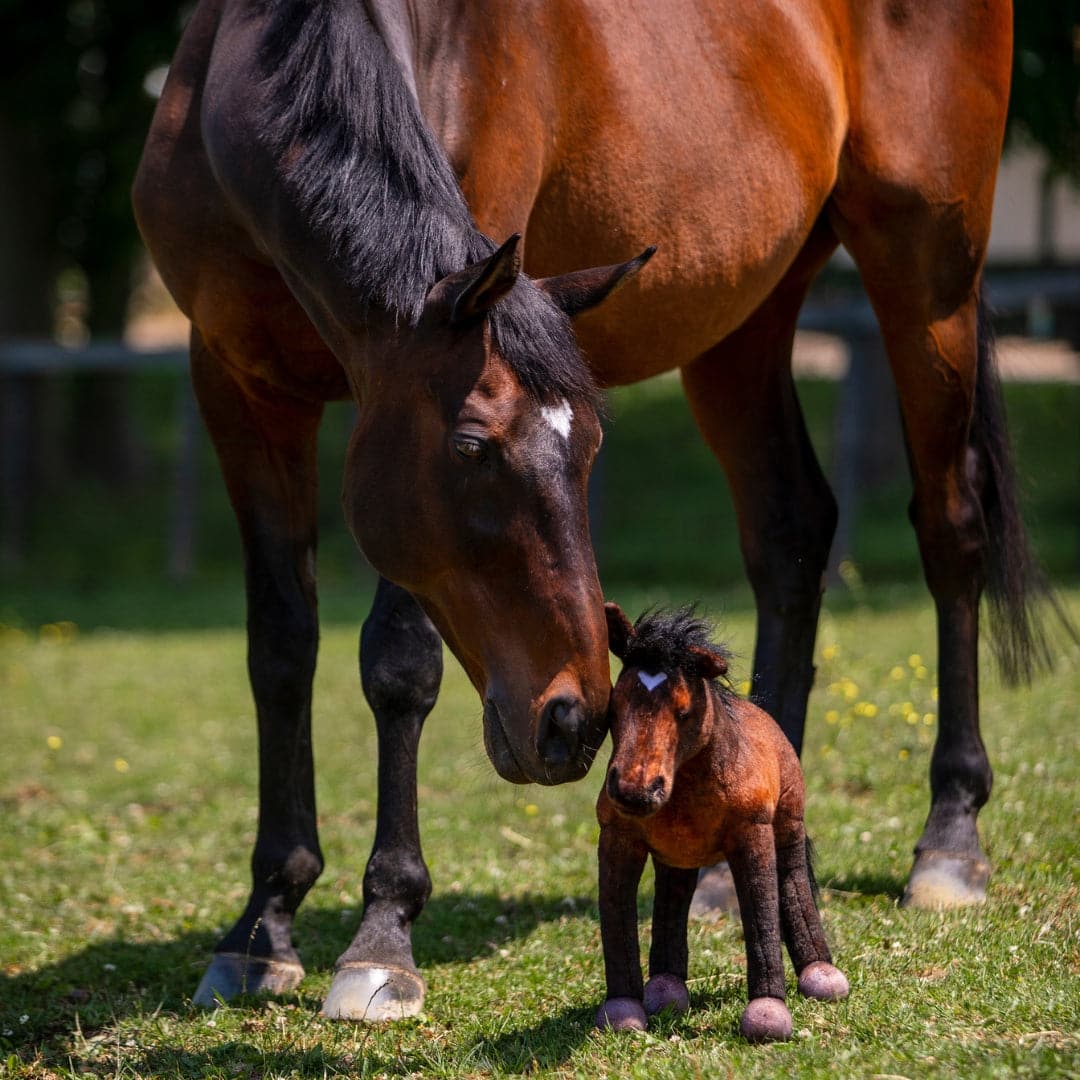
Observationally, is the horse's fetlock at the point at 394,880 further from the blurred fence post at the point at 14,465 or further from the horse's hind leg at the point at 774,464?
the blurred fence post at the point at 14,465

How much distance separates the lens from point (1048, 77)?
1127 cm

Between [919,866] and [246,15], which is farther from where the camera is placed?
[919,866]

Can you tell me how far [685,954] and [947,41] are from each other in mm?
2861

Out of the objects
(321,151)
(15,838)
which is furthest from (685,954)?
(15,838)

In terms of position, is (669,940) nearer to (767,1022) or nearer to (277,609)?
(767,1022)

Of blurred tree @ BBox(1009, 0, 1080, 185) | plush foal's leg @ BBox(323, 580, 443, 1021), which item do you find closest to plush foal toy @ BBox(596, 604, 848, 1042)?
plush foal's leg @ BBox(323, 580, 443, 1021)

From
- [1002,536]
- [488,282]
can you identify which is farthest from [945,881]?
[488,282]

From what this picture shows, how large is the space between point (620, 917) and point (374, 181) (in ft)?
5.18

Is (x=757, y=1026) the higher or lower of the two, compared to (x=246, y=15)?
lower

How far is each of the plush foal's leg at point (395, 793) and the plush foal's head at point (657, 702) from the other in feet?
2.87

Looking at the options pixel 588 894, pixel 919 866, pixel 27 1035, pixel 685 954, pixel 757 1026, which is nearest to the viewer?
pixel 757 1026

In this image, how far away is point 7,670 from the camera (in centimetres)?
981

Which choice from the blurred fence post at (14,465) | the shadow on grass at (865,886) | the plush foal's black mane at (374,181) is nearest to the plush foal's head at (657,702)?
the plush foal's black mane at (374,181)

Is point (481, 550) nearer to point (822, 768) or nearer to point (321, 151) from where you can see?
point (321, 151)
